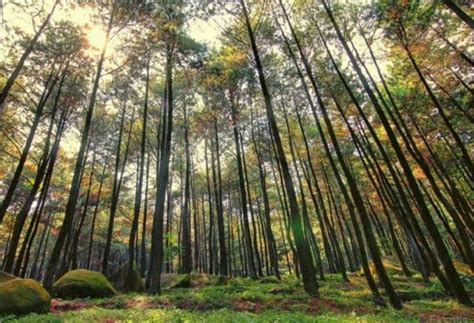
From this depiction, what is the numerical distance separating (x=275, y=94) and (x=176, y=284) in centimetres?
1310

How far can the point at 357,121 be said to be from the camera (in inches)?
A: 744

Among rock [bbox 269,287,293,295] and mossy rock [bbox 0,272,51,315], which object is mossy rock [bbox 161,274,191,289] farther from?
mossy rock [bbox 0,272,51,315]

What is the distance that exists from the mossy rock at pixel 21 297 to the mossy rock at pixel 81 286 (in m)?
3.54

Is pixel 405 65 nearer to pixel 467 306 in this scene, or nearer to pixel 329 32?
pixel 329 32

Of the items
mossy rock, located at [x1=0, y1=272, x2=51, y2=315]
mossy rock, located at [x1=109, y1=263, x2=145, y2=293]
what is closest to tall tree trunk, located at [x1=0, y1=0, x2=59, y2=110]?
mossy rock, located at [x1=0, y1=272, x2=51, y2=315]

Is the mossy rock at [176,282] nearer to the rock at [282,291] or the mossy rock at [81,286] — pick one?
the mossy rock at [81,286]

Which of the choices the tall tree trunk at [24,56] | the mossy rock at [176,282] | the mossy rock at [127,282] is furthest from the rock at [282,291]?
the tall tree trunk at [24,56]

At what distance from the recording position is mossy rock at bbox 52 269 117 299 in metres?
11.6

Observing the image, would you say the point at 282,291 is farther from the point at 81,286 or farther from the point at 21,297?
the point at 21,297

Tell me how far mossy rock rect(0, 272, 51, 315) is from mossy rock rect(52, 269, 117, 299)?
3.54m

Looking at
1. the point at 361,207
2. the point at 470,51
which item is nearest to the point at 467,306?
the point at 361,207

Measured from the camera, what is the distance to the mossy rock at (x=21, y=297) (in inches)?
280

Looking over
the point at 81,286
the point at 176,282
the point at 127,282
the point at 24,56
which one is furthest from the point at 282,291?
the point at 24,56

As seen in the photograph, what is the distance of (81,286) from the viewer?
39.0 feet
